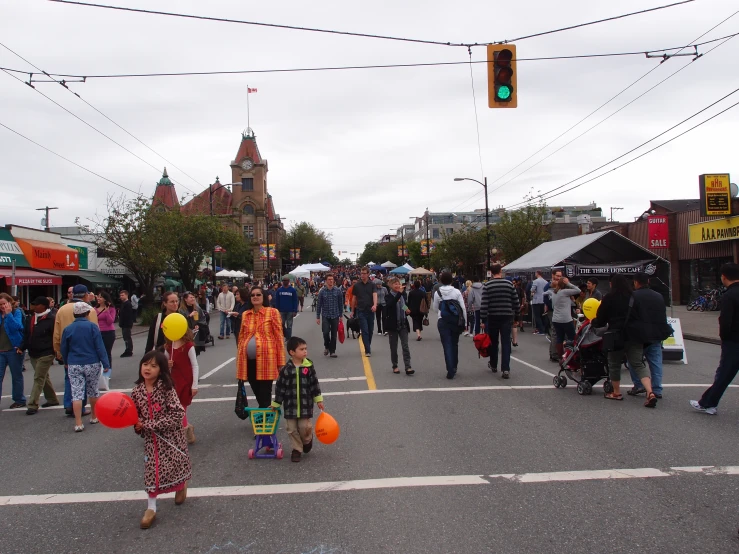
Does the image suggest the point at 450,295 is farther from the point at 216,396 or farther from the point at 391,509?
the point at 391,509

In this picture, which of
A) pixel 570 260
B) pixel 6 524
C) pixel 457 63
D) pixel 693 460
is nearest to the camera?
pixel 6 524

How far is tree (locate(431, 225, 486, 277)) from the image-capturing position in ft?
144

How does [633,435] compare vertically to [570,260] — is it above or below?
below

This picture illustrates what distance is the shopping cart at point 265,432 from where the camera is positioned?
220 inches

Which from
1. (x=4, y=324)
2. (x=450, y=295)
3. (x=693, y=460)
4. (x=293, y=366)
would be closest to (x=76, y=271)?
(x=4, y=324)

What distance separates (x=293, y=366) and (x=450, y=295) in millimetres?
4555

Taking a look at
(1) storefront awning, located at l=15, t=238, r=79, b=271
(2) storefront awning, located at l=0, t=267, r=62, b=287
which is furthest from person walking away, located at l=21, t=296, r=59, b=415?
(1) storefront awning, located at l=15, t=238, r=79, b=271

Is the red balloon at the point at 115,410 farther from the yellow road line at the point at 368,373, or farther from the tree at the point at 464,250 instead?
the tree at the point at 464,250

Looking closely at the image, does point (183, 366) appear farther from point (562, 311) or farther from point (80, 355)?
point (562, 311)

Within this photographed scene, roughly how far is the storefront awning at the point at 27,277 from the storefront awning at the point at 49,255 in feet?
3.64

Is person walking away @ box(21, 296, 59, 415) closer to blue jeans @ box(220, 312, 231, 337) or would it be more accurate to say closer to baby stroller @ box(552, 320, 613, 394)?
baby stroller @ box(552, 320, 613, 394)

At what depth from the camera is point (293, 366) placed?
568 centimetres

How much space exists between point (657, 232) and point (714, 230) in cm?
298

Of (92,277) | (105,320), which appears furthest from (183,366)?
(92,277)
